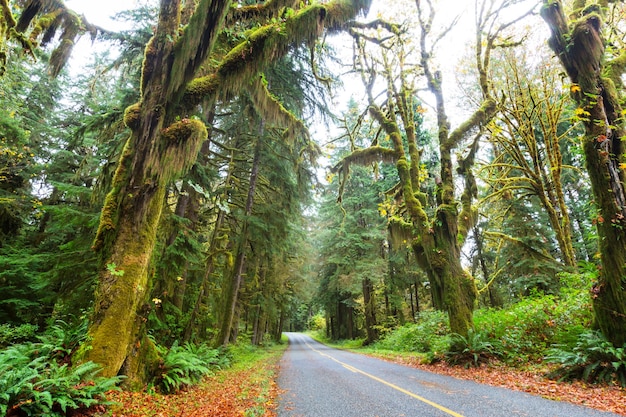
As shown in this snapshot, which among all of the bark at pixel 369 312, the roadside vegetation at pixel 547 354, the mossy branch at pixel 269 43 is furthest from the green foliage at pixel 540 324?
the bark at pixel 369 312

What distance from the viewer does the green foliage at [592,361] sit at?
5652mm

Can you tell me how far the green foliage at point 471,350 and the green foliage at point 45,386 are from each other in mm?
8631

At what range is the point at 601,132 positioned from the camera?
269 inches

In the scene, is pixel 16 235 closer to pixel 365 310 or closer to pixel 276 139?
pixel 276 139

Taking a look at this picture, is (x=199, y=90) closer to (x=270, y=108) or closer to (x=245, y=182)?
(x=270, y=108)

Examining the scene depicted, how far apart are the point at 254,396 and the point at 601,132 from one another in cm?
940

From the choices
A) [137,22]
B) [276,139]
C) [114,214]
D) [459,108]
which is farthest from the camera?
[459,108]

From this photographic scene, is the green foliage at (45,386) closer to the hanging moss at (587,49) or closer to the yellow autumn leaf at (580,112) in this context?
the yellow autumn leaf at (580,112)

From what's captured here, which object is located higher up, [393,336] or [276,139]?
[276,139]

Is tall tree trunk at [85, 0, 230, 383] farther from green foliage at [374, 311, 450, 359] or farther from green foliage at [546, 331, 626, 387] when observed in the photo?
green foliage at [374, 311, 450, 359]

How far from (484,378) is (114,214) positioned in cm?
864

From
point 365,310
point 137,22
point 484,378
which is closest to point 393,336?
point 365,310

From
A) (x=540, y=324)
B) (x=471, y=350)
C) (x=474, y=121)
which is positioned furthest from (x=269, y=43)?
(x=540, y=324)

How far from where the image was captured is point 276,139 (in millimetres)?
13617
